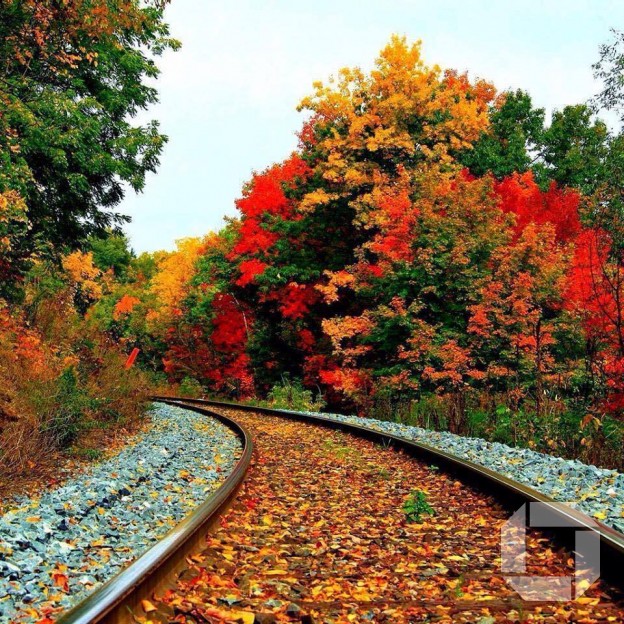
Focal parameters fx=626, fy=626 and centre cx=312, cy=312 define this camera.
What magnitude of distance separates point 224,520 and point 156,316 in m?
50.0

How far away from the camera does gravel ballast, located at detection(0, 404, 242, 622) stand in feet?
13.1

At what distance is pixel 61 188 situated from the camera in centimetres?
1491

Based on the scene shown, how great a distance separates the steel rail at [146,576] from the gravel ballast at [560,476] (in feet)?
11.3

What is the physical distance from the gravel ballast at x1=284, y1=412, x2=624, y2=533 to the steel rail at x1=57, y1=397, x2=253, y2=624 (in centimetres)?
346

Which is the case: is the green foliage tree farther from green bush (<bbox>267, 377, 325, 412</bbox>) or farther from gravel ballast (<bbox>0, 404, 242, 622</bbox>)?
green bush (<bbox>267, 377, 325, 412</bbox>)

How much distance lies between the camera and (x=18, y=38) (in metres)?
10.6

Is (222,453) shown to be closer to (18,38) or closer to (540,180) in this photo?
(18,38)

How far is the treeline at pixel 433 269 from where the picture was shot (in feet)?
45.9

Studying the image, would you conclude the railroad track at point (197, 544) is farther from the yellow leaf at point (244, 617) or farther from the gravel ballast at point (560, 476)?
the yellow leaf at point (244, 617)

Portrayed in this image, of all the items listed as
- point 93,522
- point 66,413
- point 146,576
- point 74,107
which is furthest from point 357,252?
point 146,576

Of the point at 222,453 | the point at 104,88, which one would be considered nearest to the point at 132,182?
the point at 104,88

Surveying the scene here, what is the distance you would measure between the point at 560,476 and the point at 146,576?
5.48 m

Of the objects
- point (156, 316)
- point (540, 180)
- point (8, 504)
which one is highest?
point (540, 180)

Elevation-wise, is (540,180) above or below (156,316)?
above
